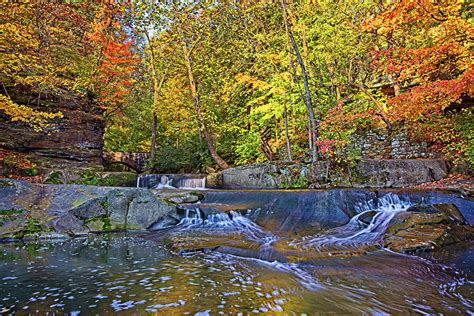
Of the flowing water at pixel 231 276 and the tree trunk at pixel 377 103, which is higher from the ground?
the tree trunk at pixel 377 103

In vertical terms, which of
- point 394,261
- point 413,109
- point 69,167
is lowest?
point 394,261

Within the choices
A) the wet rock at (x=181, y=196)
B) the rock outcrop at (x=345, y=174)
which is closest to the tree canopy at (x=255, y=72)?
the rock outcrop at (x=345, y=174)

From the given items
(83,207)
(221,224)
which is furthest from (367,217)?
(83,207)

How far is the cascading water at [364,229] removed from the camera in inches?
206

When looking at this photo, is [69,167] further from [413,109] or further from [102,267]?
[413,109]

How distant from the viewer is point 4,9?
7.70 m

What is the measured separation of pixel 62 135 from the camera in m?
11.6

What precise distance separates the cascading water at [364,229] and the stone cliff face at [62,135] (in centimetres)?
998

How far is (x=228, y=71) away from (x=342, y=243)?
36.4ft

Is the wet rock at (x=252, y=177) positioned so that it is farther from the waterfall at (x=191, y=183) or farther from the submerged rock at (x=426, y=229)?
the submerged rock at (x=426, y=229)

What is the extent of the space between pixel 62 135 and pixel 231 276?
10.8m

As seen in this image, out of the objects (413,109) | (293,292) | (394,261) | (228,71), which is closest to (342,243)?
(394,261)

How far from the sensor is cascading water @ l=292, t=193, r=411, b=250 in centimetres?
524

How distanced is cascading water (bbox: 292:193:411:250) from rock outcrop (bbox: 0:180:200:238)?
11.6 ft
